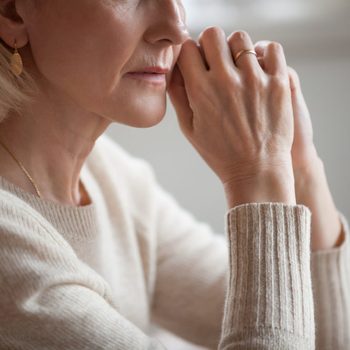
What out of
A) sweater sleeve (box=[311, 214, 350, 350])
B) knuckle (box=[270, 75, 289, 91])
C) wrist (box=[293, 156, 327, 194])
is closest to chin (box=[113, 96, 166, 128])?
knuckle (box=[270, 75, 289, 91])

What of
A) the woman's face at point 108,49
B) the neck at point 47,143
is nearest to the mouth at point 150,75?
the woman's face at point 108,49

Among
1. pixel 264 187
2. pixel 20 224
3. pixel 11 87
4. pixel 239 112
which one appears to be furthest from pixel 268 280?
pixel 11 87

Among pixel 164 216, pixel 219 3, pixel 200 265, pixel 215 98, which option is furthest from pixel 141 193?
pixel 219 3

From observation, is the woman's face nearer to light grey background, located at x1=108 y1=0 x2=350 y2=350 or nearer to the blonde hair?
the blonde hair

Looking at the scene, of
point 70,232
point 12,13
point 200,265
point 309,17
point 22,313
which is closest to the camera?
point 22,313

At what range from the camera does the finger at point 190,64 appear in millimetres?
1262

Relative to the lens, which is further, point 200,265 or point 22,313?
point 200,265

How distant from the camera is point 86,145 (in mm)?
1334

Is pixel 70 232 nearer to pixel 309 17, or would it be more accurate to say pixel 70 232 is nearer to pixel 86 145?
pixel 86 145

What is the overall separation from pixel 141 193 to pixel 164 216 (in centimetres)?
9

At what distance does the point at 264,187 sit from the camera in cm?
118

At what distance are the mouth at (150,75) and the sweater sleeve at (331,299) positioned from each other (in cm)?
49

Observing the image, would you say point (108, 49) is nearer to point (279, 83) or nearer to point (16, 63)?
point (16, 63)

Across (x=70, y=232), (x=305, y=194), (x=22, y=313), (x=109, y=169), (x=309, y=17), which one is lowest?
(x=22, y=313)
